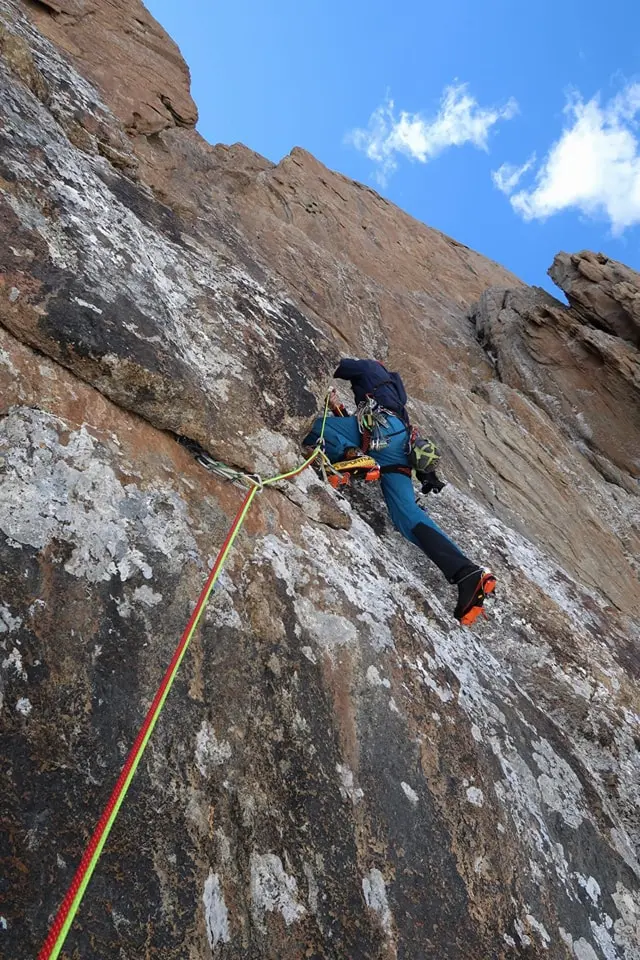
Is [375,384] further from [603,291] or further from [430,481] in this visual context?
[603,291]

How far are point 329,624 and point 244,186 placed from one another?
13704 millimetres

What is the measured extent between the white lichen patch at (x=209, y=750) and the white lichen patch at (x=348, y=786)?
0.73 m

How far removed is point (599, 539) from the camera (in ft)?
36.5

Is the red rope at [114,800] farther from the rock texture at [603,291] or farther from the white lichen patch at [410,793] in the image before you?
the rock texture at [603,291]

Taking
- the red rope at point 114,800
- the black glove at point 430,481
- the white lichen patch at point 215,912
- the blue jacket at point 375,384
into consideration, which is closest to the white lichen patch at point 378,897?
the white lichen patch at point 215,912

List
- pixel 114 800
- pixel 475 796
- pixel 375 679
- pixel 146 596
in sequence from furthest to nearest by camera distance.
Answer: pixel 375 679 → pixel 475 796 → pixel 146 596 → pixel 114 800

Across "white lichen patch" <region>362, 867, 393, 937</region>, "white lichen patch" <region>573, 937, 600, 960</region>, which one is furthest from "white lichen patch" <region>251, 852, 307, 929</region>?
"white lichen patch" <region>573, 937, 600, 960</region>

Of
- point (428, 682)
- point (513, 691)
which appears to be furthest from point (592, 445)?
point (428, 682)

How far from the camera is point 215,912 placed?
3090 millimetres

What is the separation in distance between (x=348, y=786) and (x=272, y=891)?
0.74 m

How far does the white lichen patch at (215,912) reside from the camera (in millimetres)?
3027

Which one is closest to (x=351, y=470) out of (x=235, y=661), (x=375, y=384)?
(x=375, y=384)

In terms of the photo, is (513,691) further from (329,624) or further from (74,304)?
(74,304)

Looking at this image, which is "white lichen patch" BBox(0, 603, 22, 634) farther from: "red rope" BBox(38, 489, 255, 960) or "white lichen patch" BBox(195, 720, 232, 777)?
"white lichen patch" BBox(195, 720, 232, 777)
